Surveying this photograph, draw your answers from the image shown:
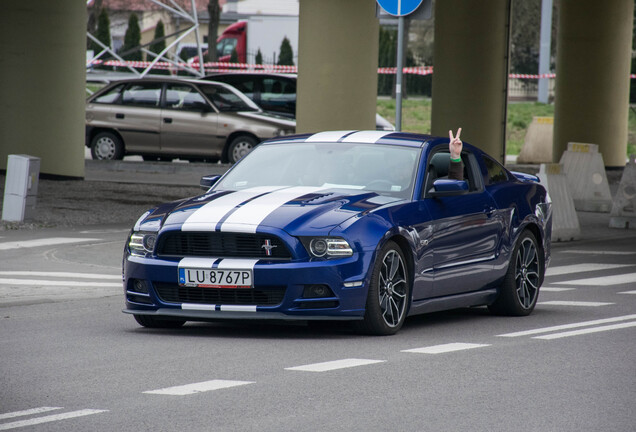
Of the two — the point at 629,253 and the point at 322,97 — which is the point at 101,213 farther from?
the point at 629,253

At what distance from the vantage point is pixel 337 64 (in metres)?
20.5

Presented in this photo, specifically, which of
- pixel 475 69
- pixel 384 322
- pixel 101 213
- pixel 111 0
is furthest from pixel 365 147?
pixel 111 0

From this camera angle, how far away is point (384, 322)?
9.27 meters

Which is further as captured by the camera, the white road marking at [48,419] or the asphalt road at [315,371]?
the asphalt road at [315,371]

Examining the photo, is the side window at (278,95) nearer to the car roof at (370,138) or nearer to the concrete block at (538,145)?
the concrete block at (538,145)

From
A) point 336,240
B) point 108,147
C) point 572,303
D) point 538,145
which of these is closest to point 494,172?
point 572,303

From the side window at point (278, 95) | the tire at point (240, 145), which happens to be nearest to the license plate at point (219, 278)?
the tire at point (240, 145)

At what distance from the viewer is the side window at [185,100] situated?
2800 centimetres

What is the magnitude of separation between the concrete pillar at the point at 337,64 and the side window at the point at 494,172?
930 centimetres

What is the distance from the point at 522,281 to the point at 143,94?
18.2m

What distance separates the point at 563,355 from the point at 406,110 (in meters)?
45.6

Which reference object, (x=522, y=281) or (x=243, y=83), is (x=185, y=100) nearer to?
(x=243, y=83)

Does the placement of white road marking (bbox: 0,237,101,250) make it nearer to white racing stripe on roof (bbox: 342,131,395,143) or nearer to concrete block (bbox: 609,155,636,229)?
white racing stripe on roof (bbox: 342,131,395,143)

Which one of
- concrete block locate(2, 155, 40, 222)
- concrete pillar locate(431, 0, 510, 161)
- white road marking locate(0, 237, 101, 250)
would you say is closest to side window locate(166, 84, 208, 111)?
concrete pillar locate(431, 0, 510, 161)
